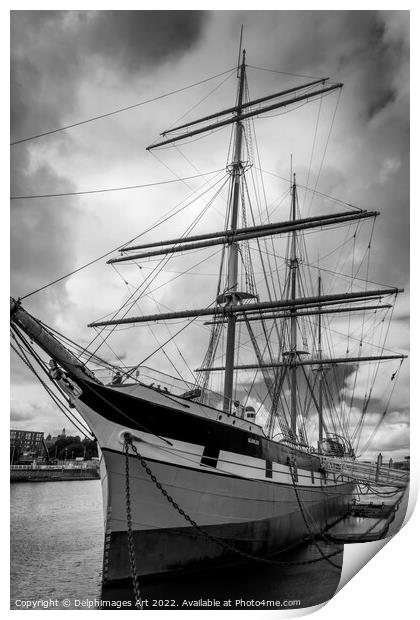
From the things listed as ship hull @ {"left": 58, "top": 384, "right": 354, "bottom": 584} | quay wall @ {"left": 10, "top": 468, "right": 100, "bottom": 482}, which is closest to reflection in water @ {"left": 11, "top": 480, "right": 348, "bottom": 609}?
ship hull @ {"left": 58, "top": 384, "right": 354, "bottom": 584}

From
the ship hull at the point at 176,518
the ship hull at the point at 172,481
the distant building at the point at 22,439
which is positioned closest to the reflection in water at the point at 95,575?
the ship hull at the point at 176,518

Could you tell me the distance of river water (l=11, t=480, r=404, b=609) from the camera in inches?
205

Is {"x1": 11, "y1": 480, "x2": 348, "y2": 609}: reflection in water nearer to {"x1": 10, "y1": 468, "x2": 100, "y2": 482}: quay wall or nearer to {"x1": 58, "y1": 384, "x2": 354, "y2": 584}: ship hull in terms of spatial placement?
{"x1": 58, "y1": 384, "x2": 354, "y2": 584}: ship hull

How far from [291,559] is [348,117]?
31.9 ft

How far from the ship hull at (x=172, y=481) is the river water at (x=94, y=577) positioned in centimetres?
43

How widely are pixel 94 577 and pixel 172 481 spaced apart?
176 inches

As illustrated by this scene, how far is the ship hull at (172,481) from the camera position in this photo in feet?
25.2

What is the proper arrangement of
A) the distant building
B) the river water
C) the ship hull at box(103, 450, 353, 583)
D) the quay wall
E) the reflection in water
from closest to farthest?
the river water
the reflection in water
the distant building
the ship hull at box(103, 450, 353, 583)
the quay wall

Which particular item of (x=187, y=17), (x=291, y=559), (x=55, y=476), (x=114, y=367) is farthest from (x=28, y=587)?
(x=55, y=476)

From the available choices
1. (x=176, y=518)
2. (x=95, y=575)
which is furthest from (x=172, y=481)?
(x=95, y=575)

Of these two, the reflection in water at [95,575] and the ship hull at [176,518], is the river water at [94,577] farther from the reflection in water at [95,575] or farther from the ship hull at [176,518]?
the ship hull at [176,518]

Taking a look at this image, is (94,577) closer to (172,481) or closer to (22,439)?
(22,439)

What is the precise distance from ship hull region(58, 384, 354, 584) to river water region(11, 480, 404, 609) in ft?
1.41

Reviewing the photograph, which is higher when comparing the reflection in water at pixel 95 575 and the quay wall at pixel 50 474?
the reflection in water at pixel 95 575
